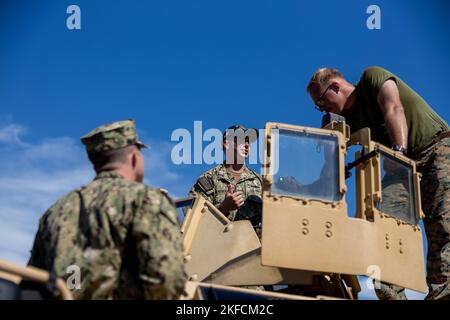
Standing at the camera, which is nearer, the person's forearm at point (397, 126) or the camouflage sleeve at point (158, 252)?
the camouflage sleeve at point (158, 252)

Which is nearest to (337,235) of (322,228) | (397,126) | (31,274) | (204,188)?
(322,228)

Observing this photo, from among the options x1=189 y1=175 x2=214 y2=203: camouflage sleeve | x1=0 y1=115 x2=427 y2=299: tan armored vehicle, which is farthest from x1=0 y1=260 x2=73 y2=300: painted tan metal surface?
x1=189 y1=175 x2=214 y2=203: camouflage sleeve

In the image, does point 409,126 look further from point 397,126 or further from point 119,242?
point 119,242

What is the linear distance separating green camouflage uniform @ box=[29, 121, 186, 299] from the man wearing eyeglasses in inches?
96.0

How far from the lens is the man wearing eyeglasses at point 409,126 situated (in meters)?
5.34

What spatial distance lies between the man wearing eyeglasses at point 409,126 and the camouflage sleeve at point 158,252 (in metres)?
2.41

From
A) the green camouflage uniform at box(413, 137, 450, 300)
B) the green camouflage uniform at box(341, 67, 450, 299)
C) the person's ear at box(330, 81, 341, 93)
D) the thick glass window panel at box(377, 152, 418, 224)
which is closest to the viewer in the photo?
the thick glass window panel at box(377, 152, 418, 224)

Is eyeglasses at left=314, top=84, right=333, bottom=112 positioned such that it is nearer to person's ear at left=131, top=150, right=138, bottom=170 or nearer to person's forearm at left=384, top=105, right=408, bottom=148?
person's forearm at left=384, top=105, right=408, bottom=148

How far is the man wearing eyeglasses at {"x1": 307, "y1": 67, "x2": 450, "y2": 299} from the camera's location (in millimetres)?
5340

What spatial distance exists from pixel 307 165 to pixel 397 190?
29.7 inches

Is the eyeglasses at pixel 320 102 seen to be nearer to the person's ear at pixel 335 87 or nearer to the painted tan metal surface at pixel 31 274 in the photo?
the person's ear at pixel 335 87

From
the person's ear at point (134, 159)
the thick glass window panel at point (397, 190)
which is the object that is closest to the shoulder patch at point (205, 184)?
the thick glass window panel at point (397, 190)

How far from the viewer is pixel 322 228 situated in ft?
15.0
